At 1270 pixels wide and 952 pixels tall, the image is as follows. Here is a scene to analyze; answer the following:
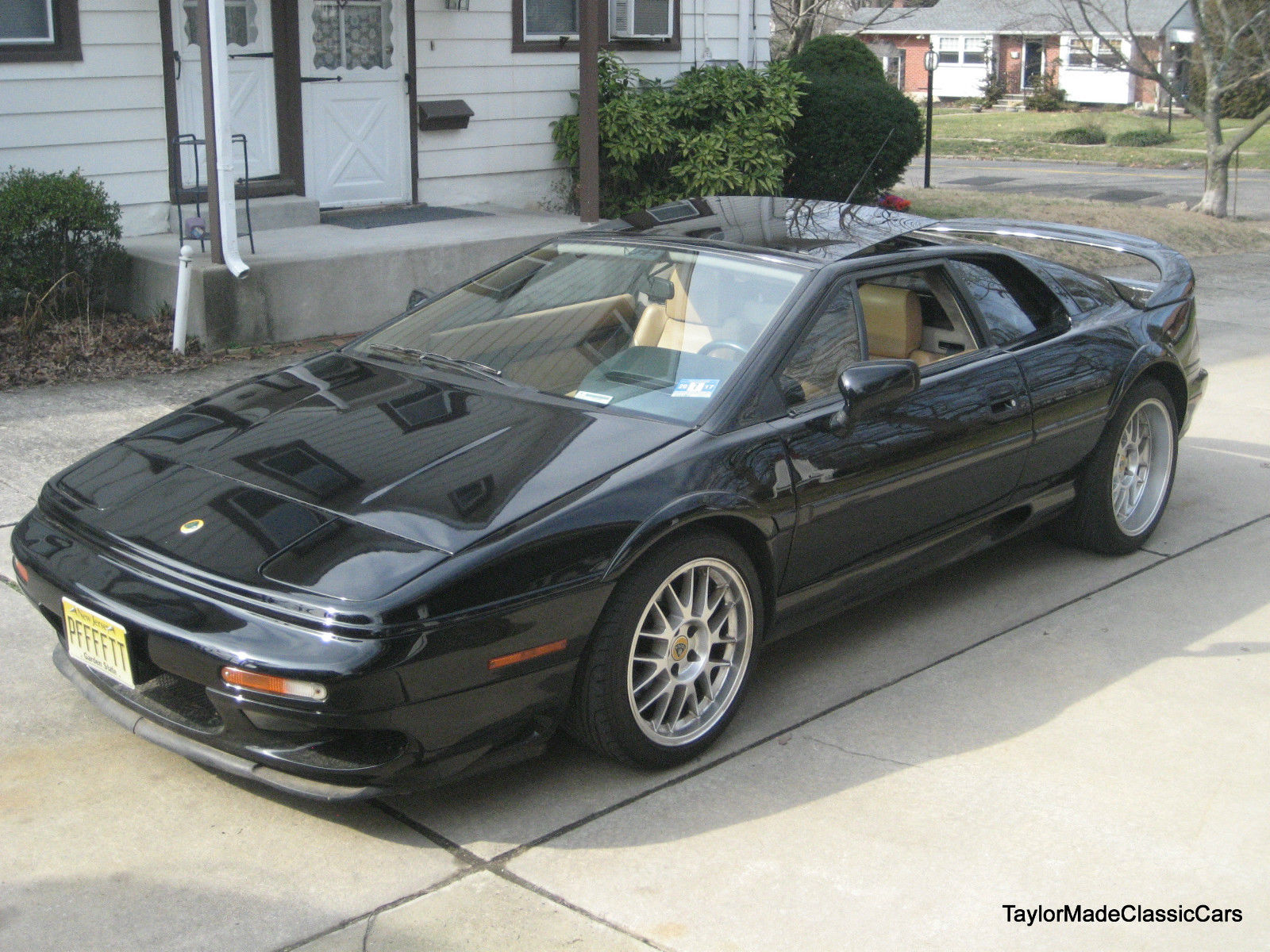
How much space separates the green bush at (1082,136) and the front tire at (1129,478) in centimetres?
3462

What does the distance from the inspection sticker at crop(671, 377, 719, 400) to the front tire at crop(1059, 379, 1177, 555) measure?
2033mm

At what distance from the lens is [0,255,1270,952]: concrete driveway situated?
3158 mm

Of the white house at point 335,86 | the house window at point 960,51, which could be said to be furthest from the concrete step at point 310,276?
the house window at point 960,51

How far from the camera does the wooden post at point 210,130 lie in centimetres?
841

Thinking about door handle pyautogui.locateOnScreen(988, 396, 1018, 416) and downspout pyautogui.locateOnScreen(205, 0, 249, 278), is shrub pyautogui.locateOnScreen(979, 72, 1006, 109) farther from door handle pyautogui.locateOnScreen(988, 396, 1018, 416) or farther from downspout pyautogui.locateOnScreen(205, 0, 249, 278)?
door handle pyautogui.locateOnScreen(988, 396, 1018, 416)

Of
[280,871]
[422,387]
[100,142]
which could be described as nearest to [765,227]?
[422,387]

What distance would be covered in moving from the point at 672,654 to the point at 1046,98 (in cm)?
4953

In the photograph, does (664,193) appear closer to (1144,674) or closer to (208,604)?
(1144,674)

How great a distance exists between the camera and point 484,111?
1217cm

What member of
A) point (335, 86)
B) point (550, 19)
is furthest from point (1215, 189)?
point (335, 86)

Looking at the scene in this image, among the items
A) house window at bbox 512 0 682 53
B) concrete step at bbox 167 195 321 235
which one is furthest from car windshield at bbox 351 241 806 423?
house window at bbox 512 0 682 53

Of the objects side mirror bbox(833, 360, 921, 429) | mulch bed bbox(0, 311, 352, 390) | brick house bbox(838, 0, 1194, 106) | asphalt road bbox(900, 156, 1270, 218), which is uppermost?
brick house bbox(838, 0, 1194, 106)

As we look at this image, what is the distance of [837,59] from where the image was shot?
15.5m

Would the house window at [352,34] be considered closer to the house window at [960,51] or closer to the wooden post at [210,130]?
the wooden post at [210,130]
